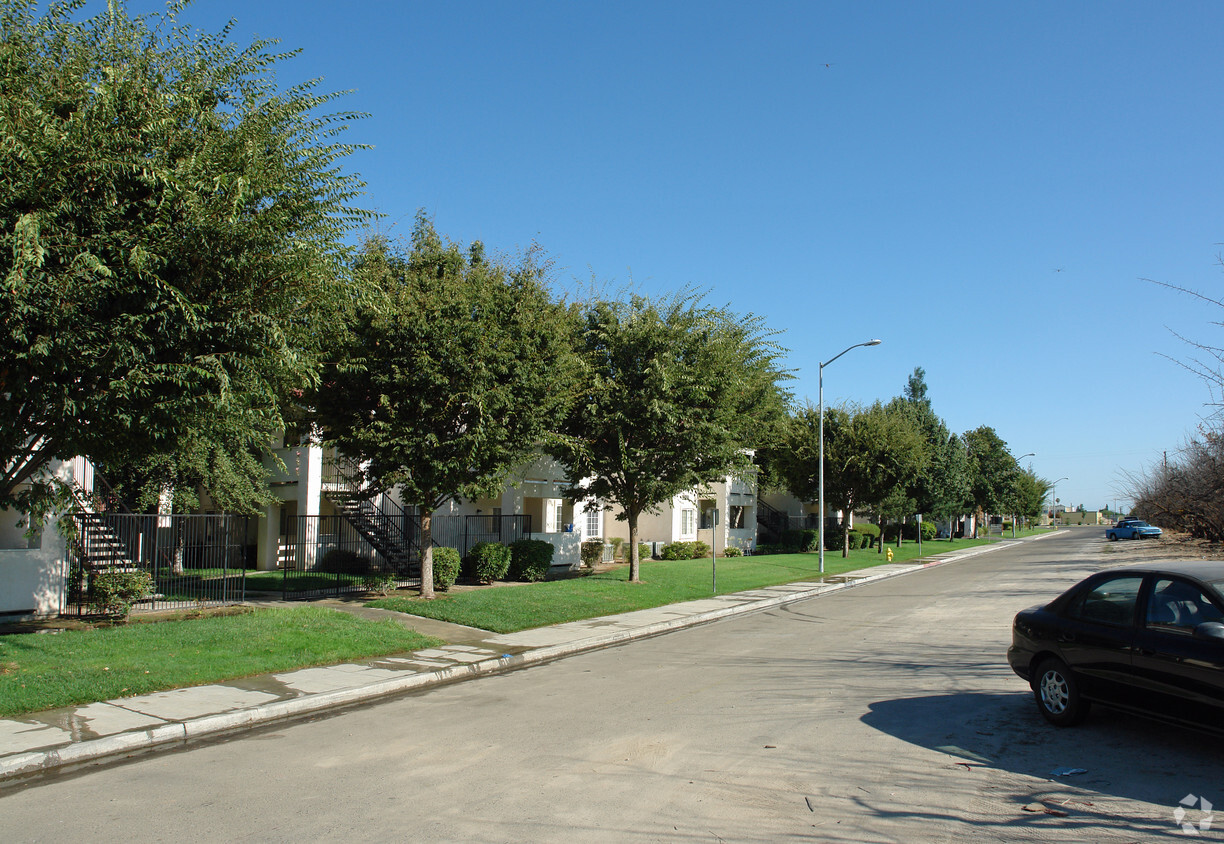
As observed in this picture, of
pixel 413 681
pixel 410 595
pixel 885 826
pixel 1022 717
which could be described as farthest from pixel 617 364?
pixel 885 826

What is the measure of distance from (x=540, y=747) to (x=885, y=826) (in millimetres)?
3269

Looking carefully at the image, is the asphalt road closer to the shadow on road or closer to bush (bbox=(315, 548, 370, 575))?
the shadow on road

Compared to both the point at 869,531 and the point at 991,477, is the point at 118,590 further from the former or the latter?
the point at 991,477

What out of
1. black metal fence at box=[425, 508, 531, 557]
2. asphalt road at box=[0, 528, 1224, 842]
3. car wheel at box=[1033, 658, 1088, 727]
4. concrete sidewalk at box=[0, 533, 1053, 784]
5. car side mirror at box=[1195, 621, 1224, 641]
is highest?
car side mirror at box=[1195, 621, 1224, 641]

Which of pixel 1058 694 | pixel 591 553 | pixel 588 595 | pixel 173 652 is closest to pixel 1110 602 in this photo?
pixel 1058 694

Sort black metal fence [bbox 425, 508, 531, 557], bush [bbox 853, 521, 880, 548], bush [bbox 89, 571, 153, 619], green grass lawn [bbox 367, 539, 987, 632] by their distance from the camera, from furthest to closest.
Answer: bush [bbox 853, 521, 880, 548] → black metal fence [bbox 425, 508, 531, 557] → green grass lawn [bbox 367, 539, 987, 632] → bush [bbox 89, 571, 153, 619]

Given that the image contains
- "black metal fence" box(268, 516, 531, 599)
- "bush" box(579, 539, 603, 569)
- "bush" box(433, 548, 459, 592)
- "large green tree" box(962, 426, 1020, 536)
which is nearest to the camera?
"bush" box(433, 548, 459, 592)

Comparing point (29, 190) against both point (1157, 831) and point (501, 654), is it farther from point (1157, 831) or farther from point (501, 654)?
point (1157, 831)

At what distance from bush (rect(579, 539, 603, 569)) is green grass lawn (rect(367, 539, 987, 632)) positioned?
179 centimetres

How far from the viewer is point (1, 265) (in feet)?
26.5

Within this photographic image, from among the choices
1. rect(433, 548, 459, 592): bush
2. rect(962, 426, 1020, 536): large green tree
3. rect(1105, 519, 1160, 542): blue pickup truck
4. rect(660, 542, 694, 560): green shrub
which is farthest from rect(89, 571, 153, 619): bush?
rect(962, 426, 1020, 536): large green tree

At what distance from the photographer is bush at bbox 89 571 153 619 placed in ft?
45.6

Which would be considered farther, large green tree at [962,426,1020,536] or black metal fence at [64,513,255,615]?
large green tree at [962,426,1020,536]

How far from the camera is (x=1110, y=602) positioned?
7.43m
